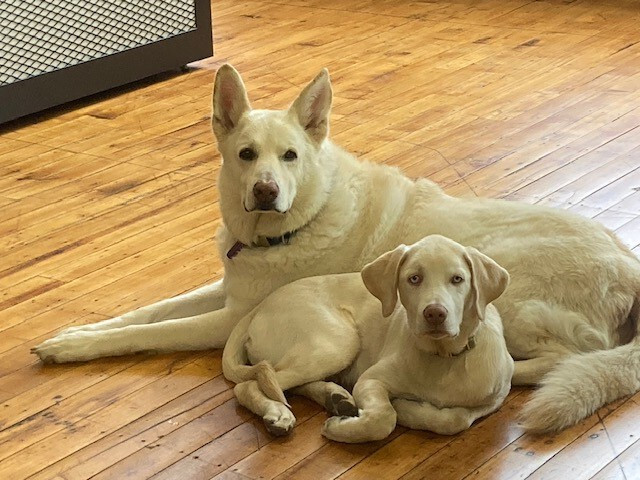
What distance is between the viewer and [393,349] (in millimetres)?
2766

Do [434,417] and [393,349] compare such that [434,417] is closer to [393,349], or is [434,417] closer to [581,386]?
[393,349]

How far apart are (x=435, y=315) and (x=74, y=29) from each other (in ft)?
11.5

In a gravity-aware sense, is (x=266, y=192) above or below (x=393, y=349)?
above

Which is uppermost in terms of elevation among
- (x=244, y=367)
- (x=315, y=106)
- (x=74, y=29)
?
(x=315, y=106)

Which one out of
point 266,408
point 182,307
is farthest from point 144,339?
point 266,408

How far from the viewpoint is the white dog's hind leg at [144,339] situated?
10.3 ft

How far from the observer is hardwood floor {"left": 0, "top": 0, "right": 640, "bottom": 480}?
104 inches

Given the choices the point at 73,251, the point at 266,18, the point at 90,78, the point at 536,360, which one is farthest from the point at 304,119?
the point at 266,18

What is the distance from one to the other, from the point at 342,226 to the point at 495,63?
321cm

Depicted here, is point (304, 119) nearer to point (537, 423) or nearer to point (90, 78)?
point (537, 423)

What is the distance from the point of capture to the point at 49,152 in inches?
196

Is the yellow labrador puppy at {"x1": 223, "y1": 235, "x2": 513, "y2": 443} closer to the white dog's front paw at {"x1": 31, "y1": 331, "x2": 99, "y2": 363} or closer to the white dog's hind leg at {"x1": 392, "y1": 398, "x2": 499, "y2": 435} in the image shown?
the white dog's hind leg at {"x1": 392, "y1": 398, "x2": 499, "y2": 435}

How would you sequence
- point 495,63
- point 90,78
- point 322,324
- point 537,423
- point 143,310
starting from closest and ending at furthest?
point 537,423
point 322,324
point 143,310
point 90,78
point 495,63

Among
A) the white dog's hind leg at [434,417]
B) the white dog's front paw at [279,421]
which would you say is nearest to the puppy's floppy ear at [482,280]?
the white dog's hind leg at [434,417]
